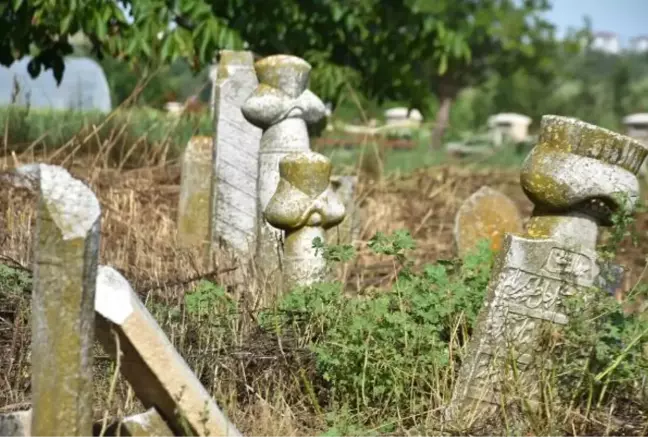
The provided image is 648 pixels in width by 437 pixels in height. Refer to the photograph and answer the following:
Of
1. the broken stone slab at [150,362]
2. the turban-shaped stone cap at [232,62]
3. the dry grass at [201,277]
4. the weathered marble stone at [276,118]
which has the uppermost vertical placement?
the turban-shaped stone cap at [232,62]

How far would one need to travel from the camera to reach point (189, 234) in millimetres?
7746

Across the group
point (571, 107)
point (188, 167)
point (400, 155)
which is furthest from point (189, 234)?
point (571, 107)

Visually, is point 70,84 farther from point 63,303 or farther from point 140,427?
point 63,303

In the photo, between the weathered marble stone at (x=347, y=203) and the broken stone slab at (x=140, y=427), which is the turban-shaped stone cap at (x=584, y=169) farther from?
the weathered marble stone at (x=347, y=203)

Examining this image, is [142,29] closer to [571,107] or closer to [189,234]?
[189,234]

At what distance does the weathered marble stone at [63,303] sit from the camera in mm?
3234

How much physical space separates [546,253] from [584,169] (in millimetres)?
346

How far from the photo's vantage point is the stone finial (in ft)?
18.8

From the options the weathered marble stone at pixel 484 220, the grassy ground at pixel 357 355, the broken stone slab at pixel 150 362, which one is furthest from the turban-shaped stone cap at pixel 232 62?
the broken stone slab at pixel 150 362

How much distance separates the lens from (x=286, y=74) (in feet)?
21.1

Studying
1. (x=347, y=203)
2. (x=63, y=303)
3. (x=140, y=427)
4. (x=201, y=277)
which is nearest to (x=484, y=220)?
(x=347, y=203)

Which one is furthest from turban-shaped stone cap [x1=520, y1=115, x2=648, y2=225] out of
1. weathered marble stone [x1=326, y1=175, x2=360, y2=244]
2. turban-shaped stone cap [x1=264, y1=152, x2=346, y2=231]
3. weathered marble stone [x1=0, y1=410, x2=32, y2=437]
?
weathered marble stone [x1=326, y1=175, x2=360, y2=244]

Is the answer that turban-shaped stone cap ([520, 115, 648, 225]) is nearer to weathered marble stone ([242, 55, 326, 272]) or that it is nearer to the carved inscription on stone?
the carved inscription on stone

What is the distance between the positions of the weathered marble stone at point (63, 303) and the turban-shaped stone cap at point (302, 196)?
242 centimetres
